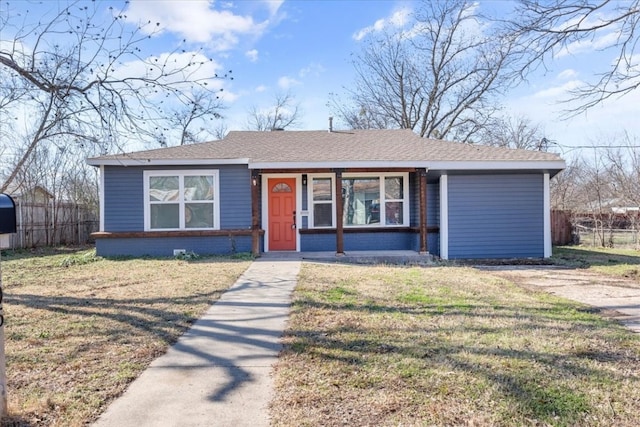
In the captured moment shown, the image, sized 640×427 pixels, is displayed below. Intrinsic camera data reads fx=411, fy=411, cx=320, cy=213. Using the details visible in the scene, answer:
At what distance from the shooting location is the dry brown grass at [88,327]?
2.78 m

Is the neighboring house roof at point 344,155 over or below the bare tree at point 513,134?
below

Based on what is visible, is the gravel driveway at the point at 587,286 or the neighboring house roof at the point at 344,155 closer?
the gravel driveway at the point at 587,286

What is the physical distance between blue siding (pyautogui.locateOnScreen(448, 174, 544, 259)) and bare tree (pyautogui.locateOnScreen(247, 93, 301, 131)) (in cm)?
2440

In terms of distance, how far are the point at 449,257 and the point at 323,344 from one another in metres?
8.09

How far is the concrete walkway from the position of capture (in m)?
2.54

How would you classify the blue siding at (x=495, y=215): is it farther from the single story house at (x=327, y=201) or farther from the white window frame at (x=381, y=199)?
the white window frame at (x=381, y=199)

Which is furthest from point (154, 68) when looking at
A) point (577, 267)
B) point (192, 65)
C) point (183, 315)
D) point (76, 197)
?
point (76, 197)

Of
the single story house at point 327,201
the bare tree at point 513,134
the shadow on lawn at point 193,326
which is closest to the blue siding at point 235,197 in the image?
the single story house at point 327,201

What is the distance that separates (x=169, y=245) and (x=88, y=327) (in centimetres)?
679

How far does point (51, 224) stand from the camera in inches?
615

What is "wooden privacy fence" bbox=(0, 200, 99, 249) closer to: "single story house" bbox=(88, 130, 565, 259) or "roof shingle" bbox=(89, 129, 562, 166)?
"single story house" bbox=(88, 130, 565, 259)

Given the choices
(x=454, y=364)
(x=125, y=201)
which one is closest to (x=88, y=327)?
(x=454, y=364)

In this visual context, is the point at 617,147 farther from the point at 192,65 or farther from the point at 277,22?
the point at 192,65

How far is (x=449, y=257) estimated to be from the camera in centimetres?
1112
